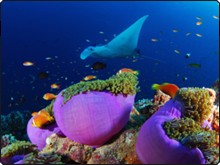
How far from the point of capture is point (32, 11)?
23.2 metres

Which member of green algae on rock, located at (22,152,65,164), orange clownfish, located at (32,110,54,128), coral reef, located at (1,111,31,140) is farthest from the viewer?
coral reef, located at (1,111,31,140)

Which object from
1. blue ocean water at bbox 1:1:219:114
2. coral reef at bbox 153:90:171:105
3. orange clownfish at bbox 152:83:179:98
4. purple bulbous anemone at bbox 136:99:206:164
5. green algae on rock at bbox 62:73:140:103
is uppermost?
green algae on rock at bbox 62:73:140:103

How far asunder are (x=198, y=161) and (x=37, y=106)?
16.7 m

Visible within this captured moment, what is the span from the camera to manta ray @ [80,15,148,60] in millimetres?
7453

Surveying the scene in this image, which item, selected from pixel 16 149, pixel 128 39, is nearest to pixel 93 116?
pixel 16 149

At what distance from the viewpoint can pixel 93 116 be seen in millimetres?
2686

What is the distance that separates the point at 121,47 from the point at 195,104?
5.46 metres

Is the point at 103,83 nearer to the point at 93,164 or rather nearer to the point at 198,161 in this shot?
the point at 93,164

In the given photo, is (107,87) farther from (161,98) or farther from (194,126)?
(161,98)

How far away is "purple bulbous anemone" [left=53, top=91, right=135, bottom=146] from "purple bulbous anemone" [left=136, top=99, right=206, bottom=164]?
16.7 inches

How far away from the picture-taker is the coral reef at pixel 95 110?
2.71m

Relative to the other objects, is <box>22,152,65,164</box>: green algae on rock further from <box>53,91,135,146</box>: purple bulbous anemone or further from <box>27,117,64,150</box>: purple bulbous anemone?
<box>27,117,64,150</box>: purple bulbous anemone

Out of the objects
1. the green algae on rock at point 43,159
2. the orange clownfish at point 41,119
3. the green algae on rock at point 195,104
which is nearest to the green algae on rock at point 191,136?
the green algae on rock at point 195,104

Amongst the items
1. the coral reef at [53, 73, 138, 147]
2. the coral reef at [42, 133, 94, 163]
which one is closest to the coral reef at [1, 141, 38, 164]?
the coral reef at [42, 133, 94, 163]
